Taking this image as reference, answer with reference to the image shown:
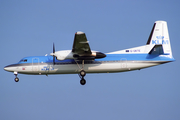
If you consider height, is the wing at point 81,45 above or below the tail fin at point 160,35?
below

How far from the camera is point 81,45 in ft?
74.1

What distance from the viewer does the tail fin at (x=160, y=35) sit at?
2648cm

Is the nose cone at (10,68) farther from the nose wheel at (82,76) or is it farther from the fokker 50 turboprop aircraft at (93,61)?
the nose wheel at (82,76)

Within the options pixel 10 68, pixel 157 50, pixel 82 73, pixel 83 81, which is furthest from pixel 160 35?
pixel 10 68

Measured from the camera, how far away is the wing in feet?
69.4

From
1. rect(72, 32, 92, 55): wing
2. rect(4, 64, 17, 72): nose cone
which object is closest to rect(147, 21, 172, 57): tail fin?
rect(72, 32, 92, 55): wing

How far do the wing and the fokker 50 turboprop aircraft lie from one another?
0.16 meters

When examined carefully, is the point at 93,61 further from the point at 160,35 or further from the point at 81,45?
the point at 160,35

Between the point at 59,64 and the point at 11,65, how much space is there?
4.69 metres

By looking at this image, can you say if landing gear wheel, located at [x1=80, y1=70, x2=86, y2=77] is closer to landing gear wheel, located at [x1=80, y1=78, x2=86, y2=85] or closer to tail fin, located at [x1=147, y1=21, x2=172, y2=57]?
landing gear wheel, located at [x1=80, y1=78, x2=86, y2=85]

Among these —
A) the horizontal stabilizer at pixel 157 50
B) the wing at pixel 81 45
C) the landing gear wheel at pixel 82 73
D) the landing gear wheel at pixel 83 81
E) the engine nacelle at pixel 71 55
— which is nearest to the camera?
the wing at pixel 81 45

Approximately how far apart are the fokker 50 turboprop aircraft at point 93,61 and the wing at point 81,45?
0.16 m

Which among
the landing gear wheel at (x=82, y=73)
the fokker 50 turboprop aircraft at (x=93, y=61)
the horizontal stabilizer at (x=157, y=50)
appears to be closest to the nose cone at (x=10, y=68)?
the fokker 50 turboprop aircraft at (x=93, y=61)

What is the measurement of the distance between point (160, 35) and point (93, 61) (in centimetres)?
705
